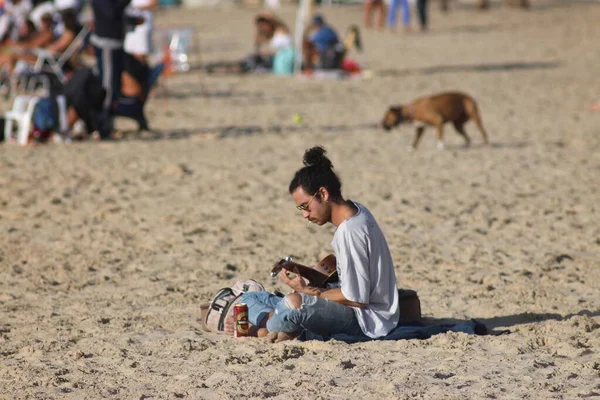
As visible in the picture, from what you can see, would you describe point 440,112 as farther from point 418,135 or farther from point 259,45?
point 259,45

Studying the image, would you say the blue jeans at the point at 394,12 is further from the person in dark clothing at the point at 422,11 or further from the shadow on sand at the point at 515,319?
the shadow on sand at the point at 515,319

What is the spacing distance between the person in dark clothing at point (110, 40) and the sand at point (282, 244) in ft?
1.81

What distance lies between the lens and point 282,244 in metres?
7.62

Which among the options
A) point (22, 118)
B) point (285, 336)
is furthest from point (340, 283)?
point (22, 118)

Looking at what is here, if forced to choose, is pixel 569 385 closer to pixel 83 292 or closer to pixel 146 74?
pixel 83 292

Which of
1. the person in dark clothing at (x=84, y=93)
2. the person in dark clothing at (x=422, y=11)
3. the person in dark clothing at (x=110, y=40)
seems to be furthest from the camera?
the person in dark clothing at (x=422, y=11)

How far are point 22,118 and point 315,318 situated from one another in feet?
24.0

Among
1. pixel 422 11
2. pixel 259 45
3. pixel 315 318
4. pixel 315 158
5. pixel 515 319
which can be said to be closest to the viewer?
pixel 315 158

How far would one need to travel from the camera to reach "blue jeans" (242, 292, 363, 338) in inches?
204

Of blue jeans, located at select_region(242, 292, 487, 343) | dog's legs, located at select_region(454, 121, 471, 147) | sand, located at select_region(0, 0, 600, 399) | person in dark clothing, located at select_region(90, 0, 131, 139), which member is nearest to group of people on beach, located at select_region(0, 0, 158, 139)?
person in dark clothing, located at select_region(90, 0, 131, 139)

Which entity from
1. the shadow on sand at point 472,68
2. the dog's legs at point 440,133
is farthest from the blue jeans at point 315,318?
the shadow on sand at point 472,68

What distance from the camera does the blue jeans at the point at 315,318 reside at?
5.18 m

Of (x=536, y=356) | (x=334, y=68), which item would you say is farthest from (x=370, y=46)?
(x=536, y=356)

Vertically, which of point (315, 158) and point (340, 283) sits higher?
point (315, 158)
